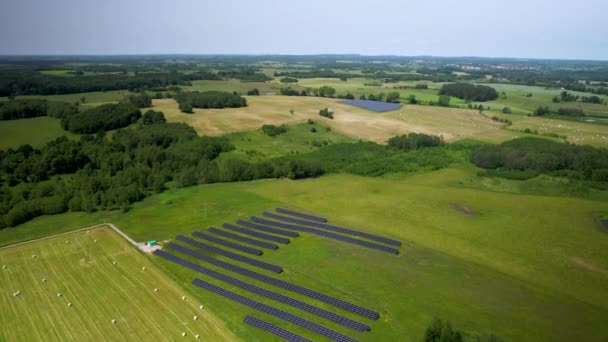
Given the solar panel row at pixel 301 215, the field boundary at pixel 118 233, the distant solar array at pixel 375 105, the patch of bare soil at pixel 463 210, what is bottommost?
the field boundary at pixel 118 233

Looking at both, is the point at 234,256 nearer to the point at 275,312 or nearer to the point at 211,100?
the point at 275,312

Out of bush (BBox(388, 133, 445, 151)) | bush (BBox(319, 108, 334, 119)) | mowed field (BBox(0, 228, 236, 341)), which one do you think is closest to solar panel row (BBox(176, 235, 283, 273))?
mowed field (BBox(0, 228, 236, 341))

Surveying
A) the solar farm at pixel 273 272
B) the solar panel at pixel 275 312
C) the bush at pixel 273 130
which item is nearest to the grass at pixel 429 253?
the solar farm at pixel 273 272

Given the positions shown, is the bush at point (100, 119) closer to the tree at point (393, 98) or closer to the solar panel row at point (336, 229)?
the solar panel row at point (336, 229)

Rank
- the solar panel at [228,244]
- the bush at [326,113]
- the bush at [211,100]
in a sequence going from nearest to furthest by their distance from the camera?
1. the solar panel at [228,244]
2. the bush at [326,113]
3. the bush at [211,100]

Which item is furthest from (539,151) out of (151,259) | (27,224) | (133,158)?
(27,224)

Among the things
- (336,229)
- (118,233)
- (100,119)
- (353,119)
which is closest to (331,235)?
(336,229)

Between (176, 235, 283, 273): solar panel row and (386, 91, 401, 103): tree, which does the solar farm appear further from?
(386, 91, 401, 103): tree
